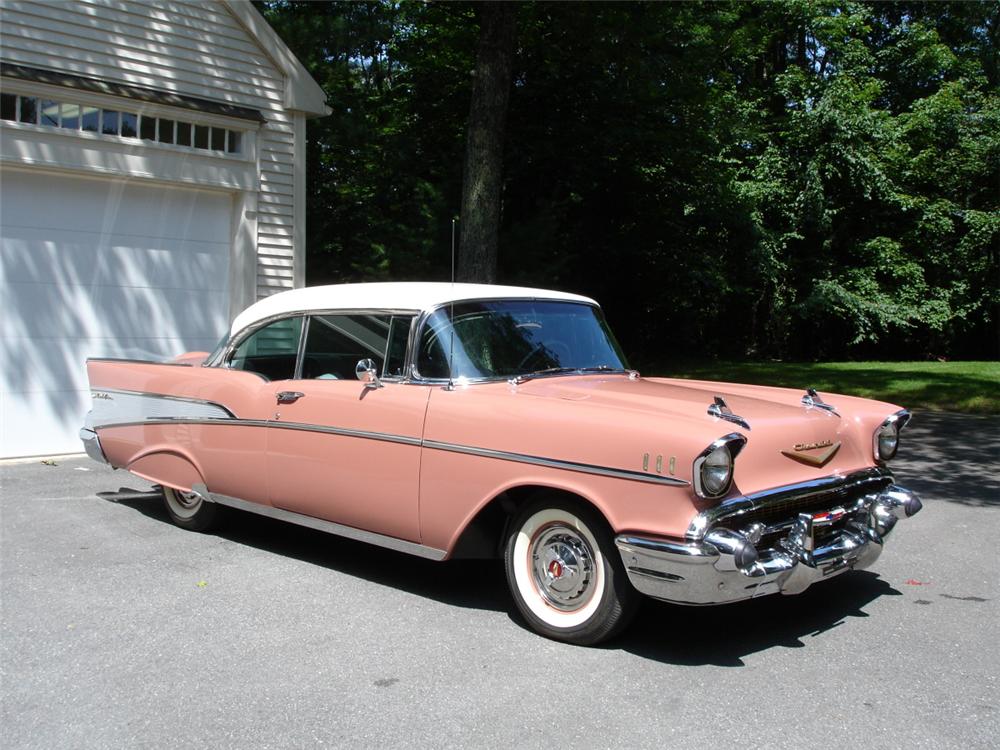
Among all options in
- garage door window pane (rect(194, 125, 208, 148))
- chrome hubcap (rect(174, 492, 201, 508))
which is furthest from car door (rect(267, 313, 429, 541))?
garage door window pane (rect(194, 125, 208, 148))

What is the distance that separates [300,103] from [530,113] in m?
6.77

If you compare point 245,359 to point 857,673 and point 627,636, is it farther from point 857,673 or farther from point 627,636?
point 857,673

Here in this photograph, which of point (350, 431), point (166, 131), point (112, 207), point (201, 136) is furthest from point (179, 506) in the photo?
point (201, 136)

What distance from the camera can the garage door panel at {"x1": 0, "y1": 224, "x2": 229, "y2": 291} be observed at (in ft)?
29.7

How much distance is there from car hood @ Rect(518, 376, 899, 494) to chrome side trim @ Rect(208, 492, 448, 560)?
97cm

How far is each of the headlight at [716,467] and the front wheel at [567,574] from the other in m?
0.52

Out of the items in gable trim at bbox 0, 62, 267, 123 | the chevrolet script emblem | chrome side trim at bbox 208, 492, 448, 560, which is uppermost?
gable trim at bbox 0, 62, 267, 123

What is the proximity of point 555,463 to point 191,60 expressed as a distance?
8.04 metres

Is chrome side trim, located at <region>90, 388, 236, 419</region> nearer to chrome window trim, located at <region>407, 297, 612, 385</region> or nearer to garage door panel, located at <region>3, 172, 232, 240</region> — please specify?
chrome window trim, located at <region>407, 297, 612, 385</region>

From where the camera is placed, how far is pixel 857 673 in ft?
13.0

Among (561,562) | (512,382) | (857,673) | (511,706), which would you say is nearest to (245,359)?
(512,382)

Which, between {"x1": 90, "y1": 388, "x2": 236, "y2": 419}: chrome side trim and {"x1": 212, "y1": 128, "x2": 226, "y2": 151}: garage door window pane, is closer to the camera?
{"x1": 90, "y1": 388, "x2": 236, "y2": 419}: chrome side trim

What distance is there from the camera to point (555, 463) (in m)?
4.26

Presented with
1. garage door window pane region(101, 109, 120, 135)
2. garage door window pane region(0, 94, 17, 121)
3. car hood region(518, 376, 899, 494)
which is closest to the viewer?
car hood region(518, 376, 899, 494)
